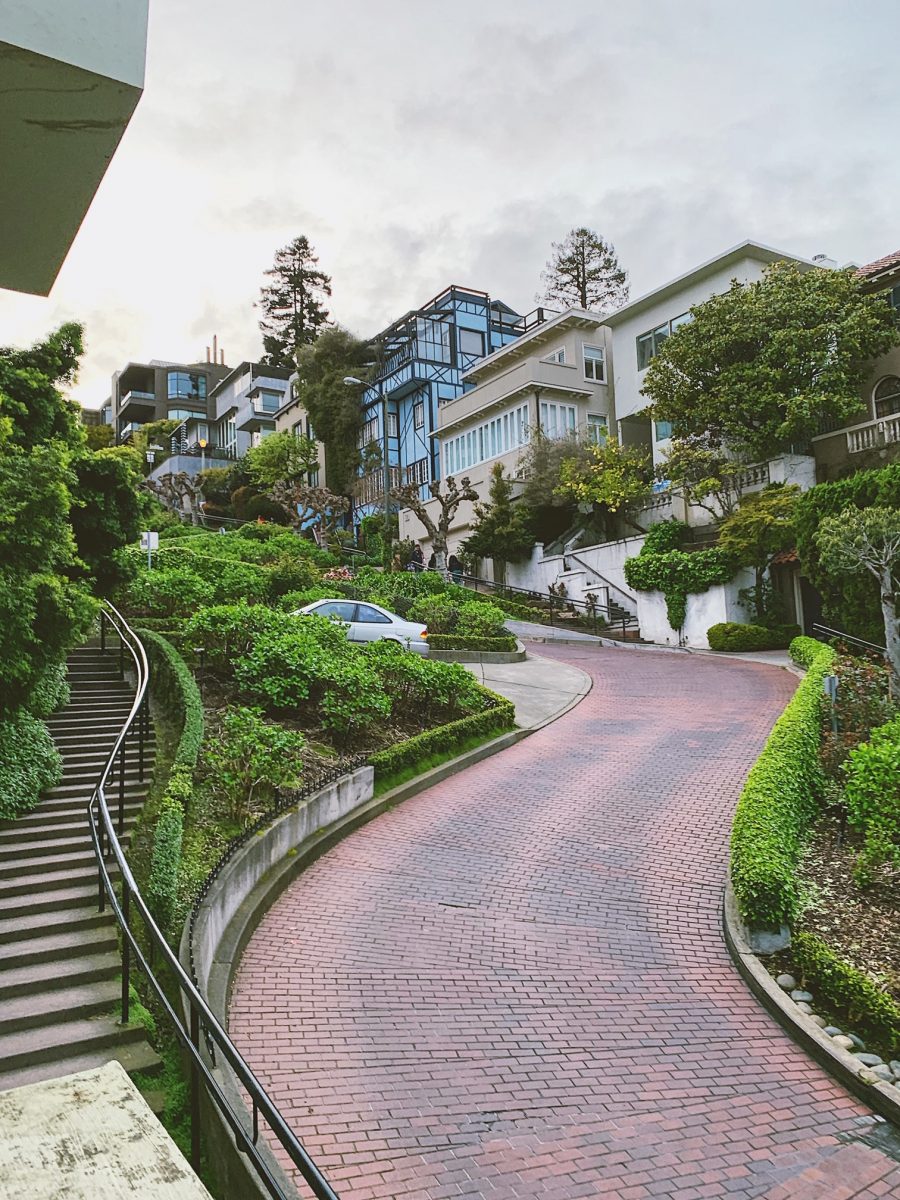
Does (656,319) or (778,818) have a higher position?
(656,319)

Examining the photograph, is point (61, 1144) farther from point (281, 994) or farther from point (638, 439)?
point (638, 439)

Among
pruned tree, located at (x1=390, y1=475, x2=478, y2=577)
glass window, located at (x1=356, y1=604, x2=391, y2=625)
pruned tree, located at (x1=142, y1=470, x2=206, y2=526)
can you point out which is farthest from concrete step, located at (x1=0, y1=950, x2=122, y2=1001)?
pruned tree, located at (x1=142, y1=470, x2=206, y2=526)

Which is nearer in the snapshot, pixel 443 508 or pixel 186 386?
pixel 443 508

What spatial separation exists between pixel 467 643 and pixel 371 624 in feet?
12.4

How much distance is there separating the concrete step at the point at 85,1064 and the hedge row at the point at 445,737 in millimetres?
6647

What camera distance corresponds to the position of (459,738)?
14797mm

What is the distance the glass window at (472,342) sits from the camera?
5100cm

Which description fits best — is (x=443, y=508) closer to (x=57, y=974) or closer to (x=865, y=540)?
(x=865, y=540)

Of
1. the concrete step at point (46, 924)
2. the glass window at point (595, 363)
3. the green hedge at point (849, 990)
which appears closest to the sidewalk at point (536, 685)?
the green hedge at point (849, 990)

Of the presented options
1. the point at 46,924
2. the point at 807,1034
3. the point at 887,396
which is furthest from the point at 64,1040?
the point at 887,396

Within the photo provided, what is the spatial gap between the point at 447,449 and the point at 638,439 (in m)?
10.4

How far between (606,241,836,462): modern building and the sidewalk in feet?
39.3

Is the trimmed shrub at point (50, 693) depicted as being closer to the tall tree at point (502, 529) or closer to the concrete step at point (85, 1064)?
the concrete step at point (85, 1064)

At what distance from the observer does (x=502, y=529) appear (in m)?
35.2
